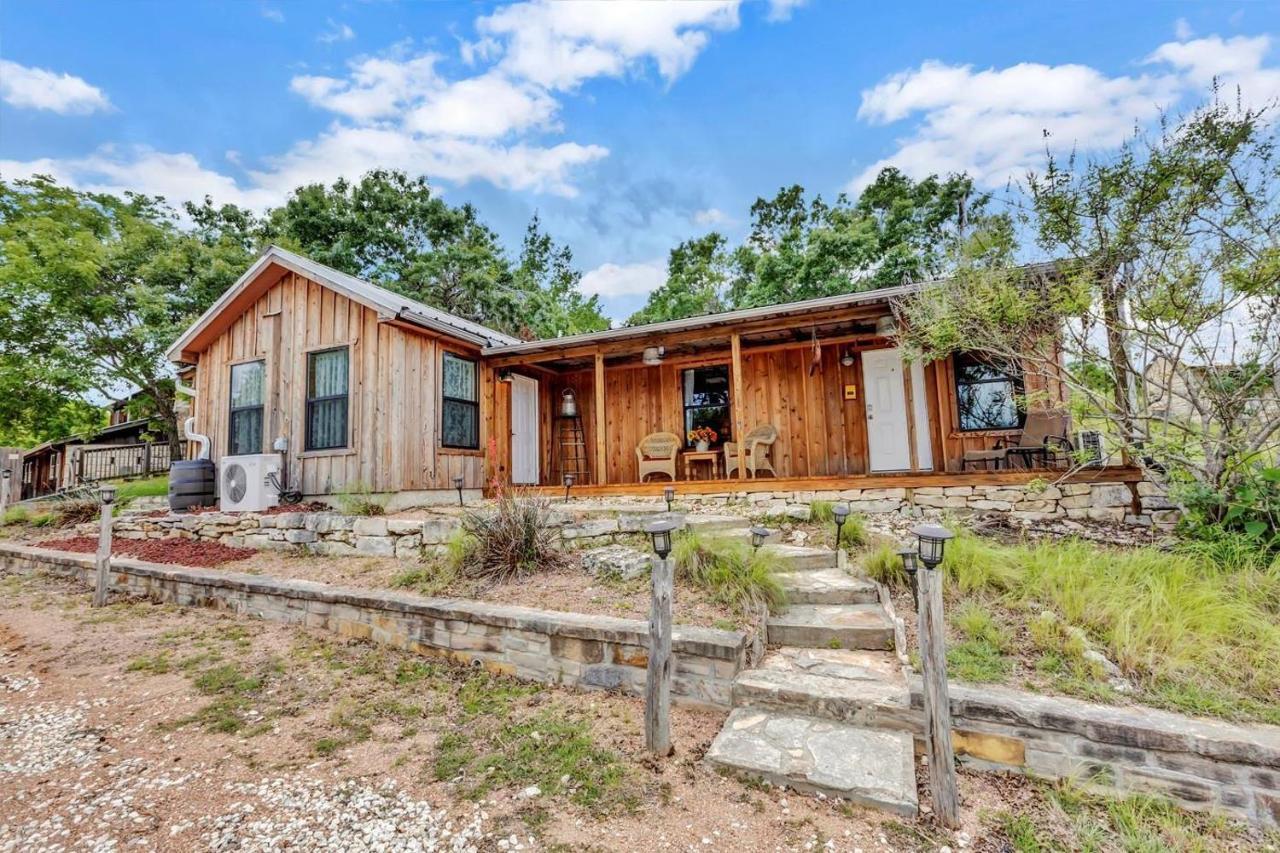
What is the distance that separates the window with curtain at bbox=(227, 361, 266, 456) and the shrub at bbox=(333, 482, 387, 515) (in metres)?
2.18

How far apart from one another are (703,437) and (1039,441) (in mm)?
4323

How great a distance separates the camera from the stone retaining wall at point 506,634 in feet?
9.70

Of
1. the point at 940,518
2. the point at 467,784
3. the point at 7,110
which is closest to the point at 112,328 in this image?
the point at 7,110

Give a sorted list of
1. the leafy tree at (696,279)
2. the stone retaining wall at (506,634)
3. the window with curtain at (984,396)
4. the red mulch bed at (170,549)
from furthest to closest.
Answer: the leafy tree at (696,279) → the window with curtain at (984,396) → the red mulch bed at (170,549) → the stone retaining wall at (506,634)

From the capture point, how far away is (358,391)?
764cm

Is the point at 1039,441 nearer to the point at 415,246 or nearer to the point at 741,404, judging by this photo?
the point at 741,404

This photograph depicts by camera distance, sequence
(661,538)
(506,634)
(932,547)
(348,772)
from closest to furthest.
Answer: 1. (932,547)
2. (348,772)
3. (661,538)
4. (506,634)

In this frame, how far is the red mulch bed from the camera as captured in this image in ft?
20.6

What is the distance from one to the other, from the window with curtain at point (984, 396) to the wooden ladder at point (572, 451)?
19.4ft

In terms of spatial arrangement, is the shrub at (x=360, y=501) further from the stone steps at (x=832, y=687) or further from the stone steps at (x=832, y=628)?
the stone steps at (x=832, y=687)

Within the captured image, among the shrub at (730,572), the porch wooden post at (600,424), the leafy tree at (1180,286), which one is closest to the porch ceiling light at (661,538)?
the shrub at (730,572)

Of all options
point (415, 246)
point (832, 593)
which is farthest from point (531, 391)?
point (415, 246)

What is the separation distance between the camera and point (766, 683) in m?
2.82

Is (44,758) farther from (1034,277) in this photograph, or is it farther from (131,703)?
(1034,277)
